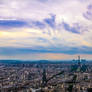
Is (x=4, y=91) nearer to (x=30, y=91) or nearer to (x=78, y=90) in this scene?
(x=30, y=91)

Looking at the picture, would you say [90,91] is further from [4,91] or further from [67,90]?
[4,91]

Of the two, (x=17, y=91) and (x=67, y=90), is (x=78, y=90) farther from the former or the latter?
(x=17, y=91)

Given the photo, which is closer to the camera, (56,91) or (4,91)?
(56,91)

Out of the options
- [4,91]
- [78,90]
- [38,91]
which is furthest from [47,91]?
[4,91]

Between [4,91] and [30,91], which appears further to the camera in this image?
[4,91]

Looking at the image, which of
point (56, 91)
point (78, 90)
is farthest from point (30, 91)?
point (78, 90)

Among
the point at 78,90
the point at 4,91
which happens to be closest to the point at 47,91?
the point at 78,90

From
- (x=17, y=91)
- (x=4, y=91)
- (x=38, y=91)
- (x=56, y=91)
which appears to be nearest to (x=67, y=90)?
(x=56, y=91)
